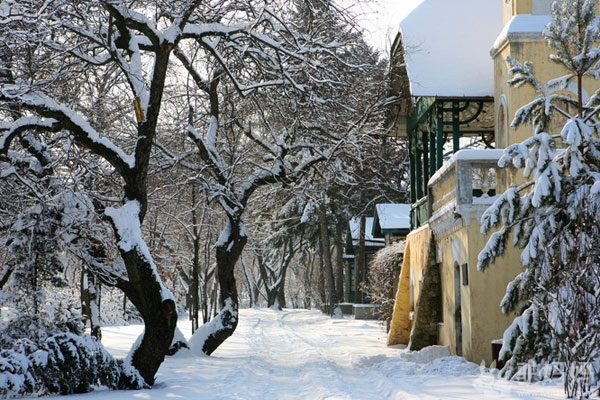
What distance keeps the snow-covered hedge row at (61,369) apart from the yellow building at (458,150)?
7.11 m

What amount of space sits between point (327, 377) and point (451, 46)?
10927 mm

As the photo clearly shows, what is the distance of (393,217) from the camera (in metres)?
37.3

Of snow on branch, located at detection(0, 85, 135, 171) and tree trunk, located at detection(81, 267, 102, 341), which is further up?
snow on branch, located at detection(0, 85, 135, 171)

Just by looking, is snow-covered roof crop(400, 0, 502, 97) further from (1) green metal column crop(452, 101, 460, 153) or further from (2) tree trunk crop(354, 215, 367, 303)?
(2) tree trunk crop(354, 215, 367, 303)

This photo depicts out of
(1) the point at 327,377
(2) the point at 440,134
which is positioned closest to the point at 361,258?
(2) the point at 440,134

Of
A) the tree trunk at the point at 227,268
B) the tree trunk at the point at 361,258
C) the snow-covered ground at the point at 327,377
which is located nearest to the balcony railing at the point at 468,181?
the snow-covered ground at the point at 327,377

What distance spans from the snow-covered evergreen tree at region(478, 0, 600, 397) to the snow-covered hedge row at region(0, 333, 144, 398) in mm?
6319

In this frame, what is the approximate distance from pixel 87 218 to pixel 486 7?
1404 cm

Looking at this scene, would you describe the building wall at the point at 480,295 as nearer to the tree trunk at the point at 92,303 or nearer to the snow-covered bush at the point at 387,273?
the tree trunk at the point at 92,303

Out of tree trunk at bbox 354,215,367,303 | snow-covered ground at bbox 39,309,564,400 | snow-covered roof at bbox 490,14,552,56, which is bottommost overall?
snow-covered ground at bbox 39,309,564,400

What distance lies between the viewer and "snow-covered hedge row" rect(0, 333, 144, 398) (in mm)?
11141

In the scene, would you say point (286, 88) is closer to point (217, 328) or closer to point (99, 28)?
point (99, 28)

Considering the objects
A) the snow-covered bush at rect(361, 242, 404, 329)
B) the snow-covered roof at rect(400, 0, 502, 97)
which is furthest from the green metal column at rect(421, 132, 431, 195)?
the snow-covered roof at rect(400, 0, 502, 97)

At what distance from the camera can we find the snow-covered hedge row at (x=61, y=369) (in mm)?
11141
